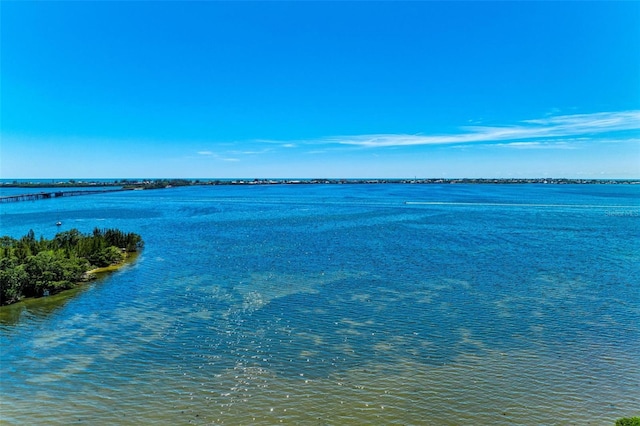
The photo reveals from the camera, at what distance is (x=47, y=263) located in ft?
96.2

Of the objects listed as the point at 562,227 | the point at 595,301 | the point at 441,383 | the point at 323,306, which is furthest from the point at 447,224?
the point at 441,383

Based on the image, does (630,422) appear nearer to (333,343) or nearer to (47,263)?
(333,343)

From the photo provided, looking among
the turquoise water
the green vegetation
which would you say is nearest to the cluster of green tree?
the turquoise water

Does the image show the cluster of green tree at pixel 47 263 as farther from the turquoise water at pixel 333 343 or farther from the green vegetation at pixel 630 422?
the green vegetation at pixel 630 422

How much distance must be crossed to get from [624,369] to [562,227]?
180 feet

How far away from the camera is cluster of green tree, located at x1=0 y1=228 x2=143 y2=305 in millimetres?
26828

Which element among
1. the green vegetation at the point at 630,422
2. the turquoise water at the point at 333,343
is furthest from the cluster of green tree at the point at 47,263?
the green vegetation at the point at 630,422

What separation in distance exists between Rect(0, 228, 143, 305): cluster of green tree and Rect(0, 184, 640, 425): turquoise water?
1.35m

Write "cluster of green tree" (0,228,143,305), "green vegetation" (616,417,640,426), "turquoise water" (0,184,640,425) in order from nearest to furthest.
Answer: "green vegetation" (616,417,640,426)
"turquoise water" (0,184,640,425)
"cluster of green tree" (0,228,143,305)

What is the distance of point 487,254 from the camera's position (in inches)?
1713

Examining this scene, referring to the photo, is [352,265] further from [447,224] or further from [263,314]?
[447,224]

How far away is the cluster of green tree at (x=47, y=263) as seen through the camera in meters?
26.8

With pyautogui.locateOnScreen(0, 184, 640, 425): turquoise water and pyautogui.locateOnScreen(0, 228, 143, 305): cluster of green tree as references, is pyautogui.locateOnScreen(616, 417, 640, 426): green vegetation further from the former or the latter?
pyautogui.locateOnScreen(0, 228, 143, 305): cluster of green tree

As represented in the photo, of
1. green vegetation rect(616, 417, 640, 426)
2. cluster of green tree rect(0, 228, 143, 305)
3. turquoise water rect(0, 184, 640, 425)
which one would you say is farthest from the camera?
cluster of green tree rect(0, 228, 143, 305)
